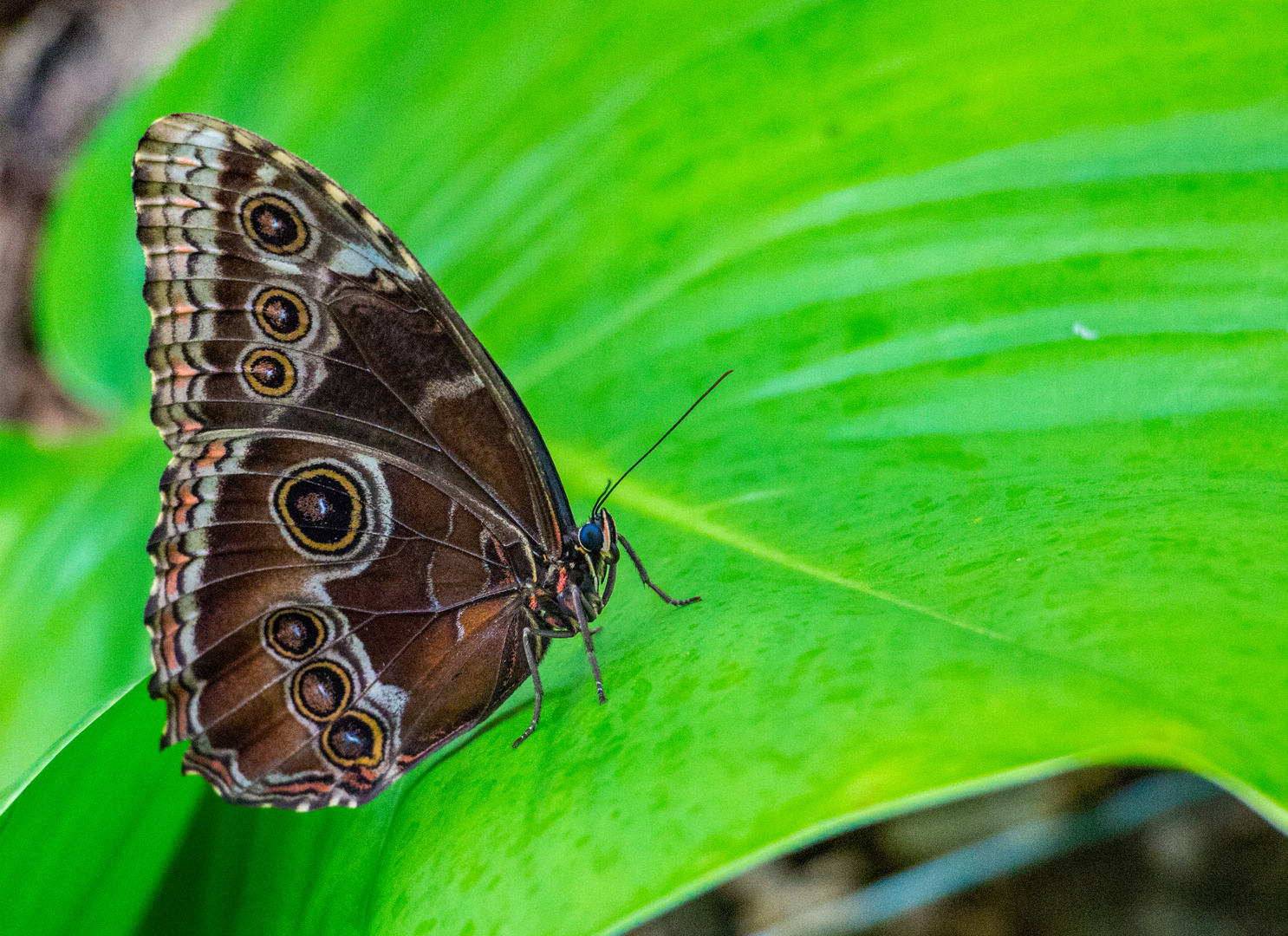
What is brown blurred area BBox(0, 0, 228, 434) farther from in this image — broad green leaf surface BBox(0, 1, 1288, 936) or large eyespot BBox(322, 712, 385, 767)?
large eyespot BBox(322, 712, 385, 767)

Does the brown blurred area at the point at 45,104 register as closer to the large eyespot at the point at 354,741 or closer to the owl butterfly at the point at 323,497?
the owl butterfly at the point at 323,497

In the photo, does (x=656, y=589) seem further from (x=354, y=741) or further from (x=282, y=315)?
(x=282, y=315)

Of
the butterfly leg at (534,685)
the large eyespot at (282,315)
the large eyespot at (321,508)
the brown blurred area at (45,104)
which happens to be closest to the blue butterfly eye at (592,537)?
the butterfly leg at (534,685)

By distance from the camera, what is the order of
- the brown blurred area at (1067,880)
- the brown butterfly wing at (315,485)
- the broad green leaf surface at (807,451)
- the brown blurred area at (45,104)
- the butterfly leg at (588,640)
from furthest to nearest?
1. the brown blurred area at (45,104)
2. the brown blurred area at (1067,880)
3. the brown butterfly wing at (315,485)
4. the butterfly leg at (588,640)
5. the broad green leaf surface at (807,451)

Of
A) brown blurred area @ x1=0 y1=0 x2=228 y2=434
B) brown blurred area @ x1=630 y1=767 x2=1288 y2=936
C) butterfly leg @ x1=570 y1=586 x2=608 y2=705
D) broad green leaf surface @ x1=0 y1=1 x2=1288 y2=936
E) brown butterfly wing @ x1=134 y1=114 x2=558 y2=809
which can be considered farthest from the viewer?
brown blurred area @ x1=0 y1=0 x2=228 y2=434

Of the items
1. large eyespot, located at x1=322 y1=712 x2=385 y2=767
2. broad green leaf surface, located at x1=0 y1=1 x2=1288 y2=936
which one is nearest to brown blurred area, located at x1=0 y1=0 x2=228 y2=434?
broad green leaf surface, located at x1=0 y1=1 x2=1288 y2=936

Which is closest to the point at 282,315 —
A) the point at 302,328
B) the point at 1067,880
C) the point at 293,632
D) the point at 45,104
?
the point at 302,328
